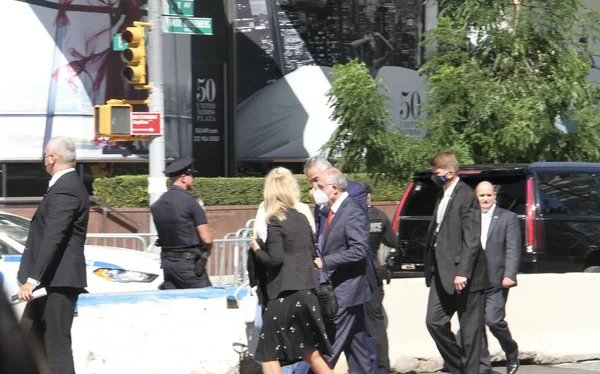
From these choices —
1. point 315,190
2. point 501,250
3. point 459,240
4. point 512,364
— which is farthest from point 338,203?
point 512,364

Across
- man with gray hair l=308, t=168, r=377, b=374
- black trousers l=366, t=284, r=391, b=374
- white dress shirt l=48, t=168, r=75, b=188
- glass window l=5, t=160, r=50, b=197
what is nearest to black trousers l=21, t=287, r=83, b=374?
white dress shirt l=48, t=168, r=75, b=188

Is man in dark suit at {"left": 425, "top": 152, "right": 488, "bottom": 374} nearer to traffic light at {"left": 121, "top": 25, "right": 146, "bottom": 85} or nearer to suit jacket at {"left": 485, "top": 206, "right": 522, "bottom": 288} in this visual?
suit jacket at {"left": 485, "top": 206, "right": 522, "bottom": 288}

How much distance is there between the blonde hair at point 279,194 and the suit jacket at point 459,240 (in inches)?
59.0

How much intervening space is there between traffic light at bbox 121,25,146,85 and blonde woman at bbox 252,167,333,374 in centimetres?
636

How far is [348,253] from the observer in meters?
7.49

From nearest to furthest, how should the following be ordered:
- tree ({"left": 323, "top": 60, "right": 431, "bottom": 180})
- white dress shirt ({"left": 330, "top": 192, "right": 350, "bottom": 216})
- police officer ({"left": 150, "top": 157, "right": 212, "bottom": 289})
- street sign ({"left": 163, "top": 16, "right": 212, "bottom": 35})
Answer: white dress shirt ({"left": 330, "top": 192, "right": 350, "bottom": 216}) < police officer ({"left": 150, "top": 157, "right": 212, "bottom": 289}) < street sign ({"left": 163, "top": 16, "right": 212, "bottom": 35}) < tree ({"left": 323, "top": 60, "right": 431, "bottom": 180})

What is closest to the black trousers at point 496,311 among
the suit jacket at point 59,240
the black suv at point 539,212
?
the black suv at point 539,212

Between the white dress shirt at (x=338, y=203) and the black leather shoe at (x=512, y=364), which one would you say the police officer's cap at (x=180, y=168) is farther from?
the black leather shoe at (x=512, y=364)

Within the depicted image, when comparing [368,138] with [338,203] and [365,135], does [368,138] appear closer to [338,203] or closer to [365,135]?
[365,135]

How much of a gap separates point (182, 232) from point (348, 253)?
5.38ft

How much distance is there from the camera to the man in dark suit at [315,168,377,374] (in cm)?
752

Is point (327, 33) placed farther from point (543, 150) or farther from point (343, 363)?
point (343, 363)

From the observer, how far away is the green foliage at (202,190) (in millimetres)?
18375

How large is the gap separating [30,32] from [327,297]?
42.2 feet
